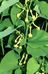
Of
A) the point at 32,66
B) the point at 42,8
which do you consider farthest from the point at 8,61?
the point at 42,8

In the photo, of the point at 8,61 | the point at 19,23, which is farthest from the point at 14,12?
the point at 8,61

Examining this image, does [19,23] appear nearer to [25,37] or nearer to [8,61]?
[25,37]

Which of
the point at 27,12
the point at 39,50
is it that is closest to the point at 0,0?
the point at 27,12

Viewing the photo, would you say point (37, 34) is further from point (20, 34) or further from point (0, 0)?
point (0, 0)

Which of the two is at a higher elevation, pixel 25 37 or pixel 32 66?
pixel 25 37

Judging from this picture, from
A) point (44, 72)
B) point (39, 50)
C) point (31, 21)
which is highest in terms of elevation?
point (31, 21)

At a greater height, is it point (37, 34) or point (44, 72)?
point (37, 34)

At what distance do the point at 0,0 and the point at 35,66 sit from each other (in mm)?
283

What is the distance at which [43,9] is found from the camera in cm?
89

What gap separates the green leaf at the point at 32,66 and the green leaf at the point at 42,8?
18 centimetres

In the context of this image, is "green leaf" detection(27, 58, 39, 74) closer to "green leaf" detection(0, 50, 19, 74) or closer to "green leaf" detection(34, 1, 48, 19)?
"green leaf" detection(0, 50, 19, 74)

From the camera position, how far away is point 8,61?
0.97 meters

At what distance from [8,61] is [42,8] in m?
0.24

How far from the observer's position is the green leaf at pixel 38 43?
885mm
